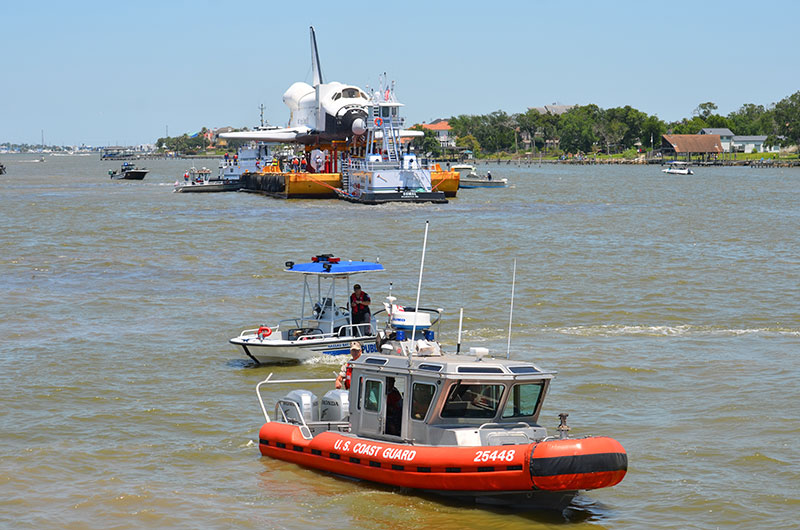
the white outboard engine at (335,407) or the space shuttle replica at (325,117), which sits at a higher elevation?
the space shuttle replica at (325,117)

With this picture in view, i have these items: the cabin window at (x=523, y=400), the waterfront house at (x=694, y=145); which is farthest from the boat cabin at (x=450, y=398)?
the waterfront house at (x=694, y=145)

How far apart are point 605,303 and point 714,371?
8226 mm

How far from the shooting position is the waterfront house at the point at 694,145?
18862cm

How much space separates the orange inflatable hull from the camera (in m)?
11.5

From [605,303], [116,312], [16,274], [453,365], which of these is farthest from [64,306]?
[453,365]

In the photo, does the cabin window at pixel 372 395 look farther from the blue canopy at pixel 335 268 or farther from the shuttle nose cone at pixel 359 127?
the shuttle nose cone at pixel 359 127

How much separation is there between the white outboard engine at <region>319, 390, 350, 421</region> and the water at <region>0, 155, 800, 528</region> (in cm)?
82

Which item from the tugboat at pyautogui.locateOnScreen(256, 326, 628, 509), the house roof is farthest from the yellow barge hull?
A: the house roof

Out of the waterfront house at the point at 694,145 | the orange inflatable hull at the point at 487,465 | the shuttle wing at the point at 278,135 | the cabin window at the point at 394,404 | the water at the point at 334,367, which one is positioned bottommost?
the water at the point at 334,367

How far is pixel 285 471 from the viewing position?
550 inches

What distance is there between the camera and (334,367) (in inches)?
781

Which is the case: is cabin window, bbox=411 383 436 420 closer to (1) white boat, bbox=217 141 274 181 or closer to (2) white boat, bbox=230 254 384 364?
(2) white boat, bbox=230 254 384 364

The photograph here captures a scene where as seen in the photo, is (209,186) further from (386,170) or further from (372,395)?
(372,395)

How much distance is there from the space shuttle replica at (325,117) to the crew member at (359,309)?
192 feet
